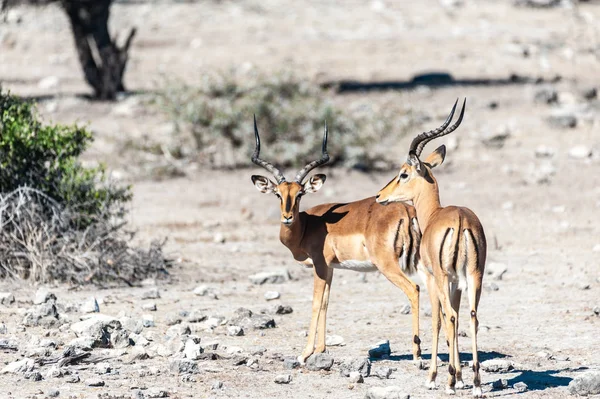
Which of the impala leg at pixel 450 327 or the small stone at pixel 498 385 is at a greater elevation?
the impala leg at pixel 450 327

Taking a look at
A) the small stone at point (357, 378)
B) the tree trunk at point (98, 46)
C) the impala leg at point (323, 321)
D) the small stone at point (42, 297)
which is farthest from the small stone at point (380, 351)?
the tree trunk at point (98, 46)

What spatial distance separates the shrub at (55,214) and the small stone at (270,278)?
99cm

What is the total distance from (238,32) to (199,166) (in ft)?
53.8

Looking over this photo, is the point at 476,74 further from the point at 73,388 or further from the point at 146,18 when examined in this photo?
the point at 73,388

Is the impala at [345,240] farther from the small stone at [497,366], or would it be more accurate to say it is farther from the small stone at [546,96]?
the small stone at [546,96]

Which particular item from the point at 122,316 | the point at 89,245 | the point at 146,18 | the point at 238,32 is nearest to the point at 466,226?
the point at 122,316

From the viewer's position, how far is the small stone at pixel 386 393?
7.27 metres

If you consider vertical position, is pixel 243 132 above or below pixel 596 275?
above

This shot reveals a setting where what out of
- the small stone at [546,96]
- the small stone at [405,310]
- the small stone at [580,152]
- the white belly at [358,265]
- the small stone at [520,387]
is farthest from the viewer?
the small stone at [546,96]

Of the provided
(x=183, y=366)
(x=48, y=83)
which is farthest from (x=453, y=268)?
(x=48, y=83)

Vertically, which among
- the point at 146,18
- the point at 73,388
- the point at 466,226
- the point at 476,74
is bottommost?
the point at 73,388

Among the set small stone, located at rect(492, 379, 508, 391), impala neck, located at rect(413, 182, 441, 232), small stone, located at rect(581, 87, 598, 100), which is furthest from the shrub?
small stone, located at rect(581, 87, 598, 100)

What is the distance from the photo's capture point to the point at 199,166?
1900 cm

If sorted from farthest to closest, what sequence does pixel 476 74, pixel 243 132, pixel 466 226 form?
pixel 476 74, pixel 243 132, pixel 466 226
